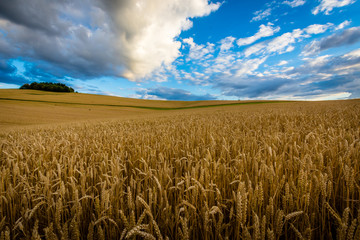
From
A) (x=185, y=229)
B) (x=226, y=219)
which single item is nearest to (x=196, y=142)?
(x=226, y=219)

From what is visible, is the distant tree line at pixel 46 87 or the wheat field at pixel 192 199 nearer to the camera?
the wheat field at pixel 192 199

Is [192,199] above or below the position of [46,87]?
below

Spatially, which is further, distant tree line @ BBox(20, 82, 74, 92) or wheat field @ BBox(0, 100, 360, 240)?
distant tree line @ BBox(20, 82, 74, 92)

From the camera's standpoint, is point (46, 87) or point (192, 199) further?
point (46, 87)

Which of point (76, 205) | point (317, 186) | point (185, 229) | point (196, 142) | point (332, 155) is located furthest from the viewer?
point (196, 142)

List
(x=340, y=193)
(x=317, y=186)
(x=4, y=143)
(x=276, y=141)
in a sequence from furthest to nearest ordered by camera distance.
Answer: (x=4, y=143)
(x=276, y=141)
(x=340, y=193)
(x=317, y=186)

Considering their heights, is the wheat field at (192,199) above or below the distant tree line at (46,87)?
below

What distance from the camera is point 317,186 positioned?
118 cm

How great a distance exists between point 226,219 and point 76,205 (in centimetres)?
100

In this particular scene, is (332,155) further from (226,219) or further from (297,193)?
(226,219)

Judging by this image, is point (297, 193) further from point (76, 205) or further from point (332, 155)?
point (76, 205)

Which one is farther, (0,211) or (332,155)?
(332,155)

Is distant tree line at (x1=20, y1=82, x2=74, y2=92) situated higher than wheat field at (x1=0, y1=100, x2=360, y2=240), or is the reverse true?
distant tree line at (x1=20, y1=82, x2=74, y2=92)

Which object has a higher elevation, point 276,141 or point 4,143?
point 276,141
